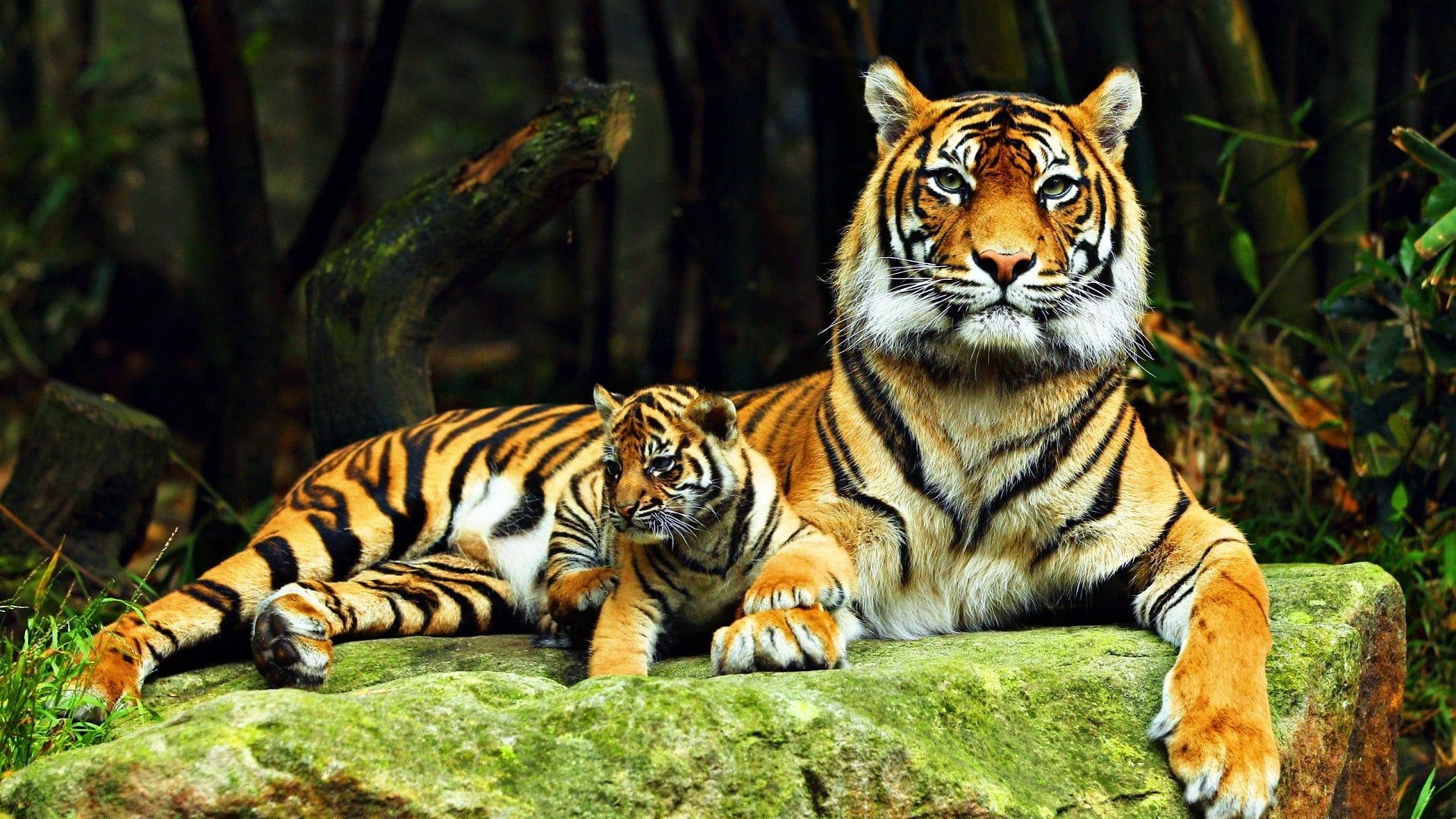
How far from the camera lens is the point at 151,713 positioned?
3.39 m

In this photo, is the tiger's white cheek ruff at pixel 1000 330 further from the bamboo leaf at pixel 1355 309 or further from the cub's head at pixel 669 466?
the bamboo leaf at pixel 1355 309

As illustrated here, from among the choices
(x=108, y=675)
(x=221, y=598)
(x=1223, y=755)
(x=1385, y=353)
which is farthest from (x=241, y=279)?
(x=1223, y=755)

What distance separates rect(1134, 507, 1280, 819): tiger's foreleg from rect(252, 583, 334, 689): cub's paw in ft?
6.45

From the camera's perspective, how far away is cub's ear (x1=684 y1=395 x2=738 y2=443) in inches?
140

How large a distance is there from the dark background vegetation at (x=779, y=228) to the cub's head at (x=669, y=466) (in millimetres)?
1117

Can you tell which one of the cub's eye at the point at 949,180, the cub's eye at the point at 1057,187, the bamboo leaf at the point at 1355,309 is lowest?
the bamboo leaf at the point at 1355,309

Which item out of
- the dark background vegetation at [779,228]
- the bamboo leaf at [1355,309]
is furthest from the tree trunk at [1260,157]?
the bamboo leaf at [1355,309]

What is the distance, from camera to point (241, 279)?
20.2ft

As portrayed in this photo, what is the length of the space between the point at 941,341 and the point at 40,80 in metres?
8.76

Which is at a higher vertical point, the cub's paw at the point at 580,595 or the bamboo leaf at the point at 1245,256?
the bamboo leaf at the point at 1245,256

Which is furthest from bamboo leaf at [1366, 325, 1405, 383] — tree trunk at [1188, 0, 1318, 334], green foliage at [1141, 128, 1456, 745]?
tree trunk at [1188, 0, 1318, 334]

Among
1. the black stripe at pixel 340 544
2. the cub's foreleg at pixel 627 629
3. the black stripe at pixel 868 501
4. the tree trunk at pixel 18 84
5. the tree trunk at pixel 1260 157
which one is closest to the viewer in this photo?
the cub's foreleg at pixel 627 629

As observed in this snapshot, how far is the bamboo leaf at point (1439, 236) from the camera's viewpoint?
4.34 metres

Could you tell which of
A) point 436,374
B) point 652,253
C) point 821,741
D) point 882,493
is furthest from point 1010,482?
point 652,253
